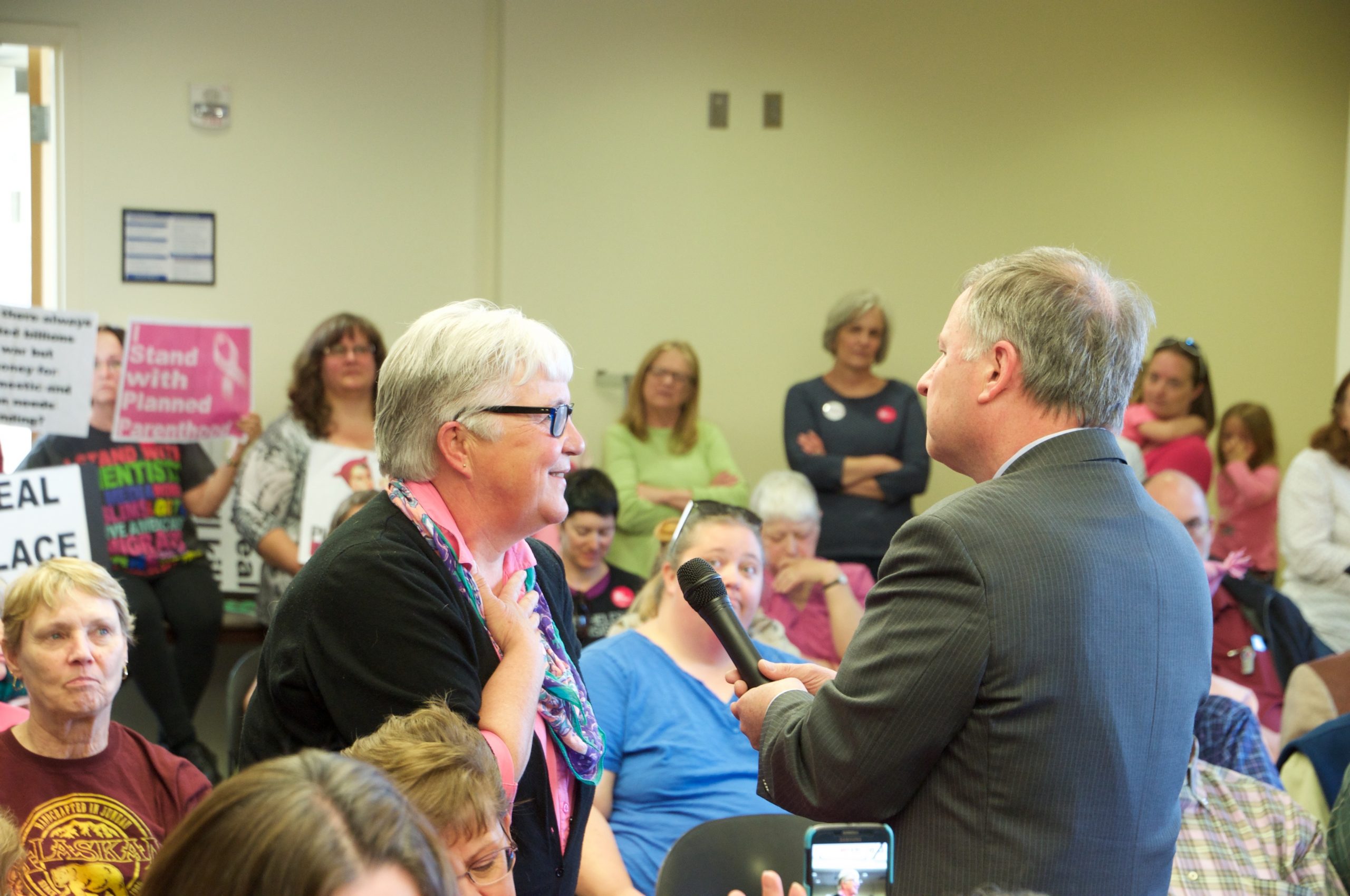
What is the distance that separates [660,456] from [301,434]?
1.34m

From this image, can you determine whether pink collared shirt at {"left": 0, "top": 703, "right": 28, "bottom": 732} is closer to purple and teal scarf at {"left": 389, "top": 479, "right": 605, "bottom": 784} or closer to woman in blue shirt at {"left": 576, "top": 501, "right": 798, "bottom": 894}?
woman in blue shirt at {"left": 576, "top": 501, "right": 798, "bottom": 894}

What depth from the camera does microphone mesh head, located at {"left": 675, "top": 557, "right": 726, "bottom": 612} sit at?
1.53 m

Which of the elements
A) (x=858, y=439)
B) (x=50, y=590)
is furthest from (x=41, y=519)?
(x=858, y=439)

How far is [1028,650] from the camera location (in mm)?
1232

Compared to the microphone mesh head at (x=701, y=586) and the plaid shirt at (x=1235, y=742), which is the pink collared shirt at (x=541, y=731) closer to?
the microphone mesh head at (x=701, y=586)

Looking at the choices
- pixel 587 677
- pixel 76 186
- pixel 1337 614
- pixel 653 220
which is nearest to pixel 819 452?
pixel 653 220

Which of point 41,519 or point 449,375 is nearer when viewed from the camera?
point 449,375

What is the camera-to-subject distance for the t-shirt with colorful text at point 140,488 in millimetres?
3824

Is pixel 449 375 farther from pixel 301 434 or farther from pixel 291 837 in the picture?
pixel 301 434

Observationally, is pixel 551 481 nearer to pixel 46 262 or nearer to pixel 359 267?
pixel 359 267

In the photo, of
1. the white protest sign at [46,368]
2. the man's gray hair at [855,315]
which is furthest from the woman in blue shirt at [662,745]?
the man's gray hair at [855,315]

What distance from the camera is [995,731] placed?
4.11 ft

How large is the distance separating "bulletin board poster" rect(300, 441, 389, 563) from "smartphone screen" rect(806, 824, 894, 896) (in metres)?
2.97

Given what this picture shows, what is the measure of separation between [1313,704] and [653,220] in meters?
3.29
